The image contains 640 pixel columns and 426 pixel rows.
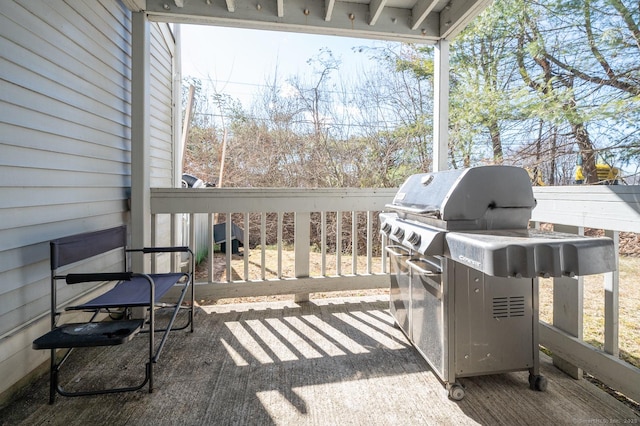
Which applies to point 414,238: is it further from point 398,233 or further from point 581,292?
point 581,292

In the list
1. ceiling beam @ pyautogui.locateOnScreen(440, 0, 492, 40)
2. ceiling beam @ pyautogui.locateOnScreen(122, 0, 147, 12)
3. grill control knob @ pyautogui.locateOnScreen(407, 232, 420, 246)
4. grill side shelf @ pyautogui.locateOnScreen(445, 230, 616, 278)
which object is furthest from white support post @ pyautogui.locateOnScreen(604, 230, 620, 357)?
ceiling beam @ pyautogui.locateOnScreen(122, 0, 147, 12)

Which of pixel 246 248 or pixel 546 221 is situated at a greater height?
pixel 546 221

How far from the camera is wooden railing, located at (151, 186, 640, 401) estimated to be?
5.25ft

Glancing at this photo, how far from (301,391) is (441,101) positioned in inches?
117

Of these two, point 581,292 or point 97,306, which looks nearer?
point 97,306

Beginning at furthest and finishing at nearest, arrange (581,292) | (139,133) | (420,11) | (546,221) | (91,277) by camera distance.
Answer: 1. (420,11)
2. (139,133)
3. (546,221)
4. (581,292)
5. (91,277)

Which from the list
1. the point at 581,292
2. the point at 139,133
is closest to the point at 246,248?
the point at 139,133

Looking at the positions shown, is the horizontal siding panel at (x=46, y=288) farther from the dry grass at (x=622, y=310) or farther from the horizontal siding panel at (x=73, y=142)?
the dry grass at (x=622, y=310)

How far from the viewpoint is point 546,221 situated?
209 centimetres

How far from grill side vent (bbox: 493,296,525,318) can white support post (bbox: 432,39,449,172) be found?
1.71 meters

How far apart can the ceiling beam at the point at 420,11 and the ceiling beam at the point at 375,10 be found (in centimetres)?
38

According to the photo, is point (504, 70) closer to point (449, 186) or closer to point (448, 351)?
point (449, 186)

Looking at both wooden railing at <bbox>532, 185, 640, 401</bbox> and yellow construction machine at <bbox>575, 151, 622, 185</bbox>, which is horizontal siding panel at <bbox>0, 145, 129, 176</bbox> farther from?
yellow construction machine at <bbox>575, 151, 622, 185</bbox>

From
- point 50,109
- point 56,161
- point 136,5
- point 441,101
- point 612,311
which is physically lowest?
point 612,311
